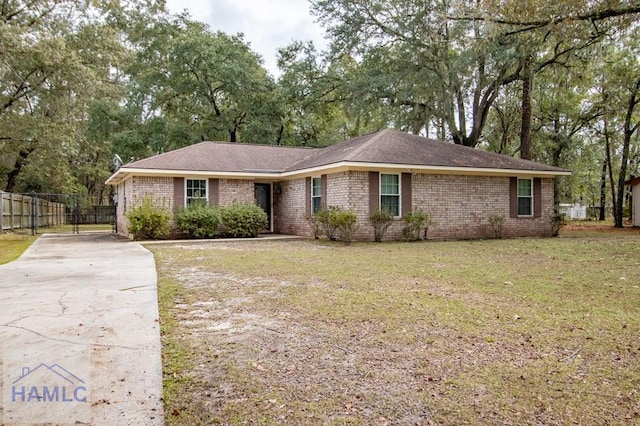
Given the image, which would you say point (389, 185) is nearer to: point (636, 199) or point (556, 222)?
point (556, 222)

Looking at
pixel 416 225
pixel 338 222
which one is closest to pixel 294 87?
pixel 416 225

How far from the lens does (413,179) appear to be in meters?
15.6

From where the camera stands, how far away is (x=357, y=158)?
566 inches

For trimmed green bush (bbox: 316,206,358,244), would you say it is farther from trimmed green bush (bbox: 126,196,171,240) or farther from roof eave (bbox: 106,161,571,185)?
trimmed green bush (bbox: 126,196,171,240)

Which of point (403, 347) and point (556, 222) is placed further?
point (556, 222)

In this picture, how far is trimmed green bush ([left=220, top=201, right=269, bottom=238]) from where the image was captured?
16406mm

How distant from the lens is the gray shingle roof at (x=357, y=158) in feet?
50.2

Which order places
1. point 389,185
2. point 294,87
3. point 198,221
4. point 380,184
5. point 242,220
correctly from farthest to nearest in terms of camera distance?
point 294,87 < point 242,220 < point 198,221 < point 389,185 < point 380,184

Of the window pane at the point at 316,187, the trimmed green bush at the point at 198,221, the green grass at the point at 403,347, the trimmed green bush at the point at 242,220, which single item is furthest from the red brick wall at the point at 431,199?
the green grass at the point at 403,347

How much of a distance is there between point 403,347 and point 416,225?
453 inches

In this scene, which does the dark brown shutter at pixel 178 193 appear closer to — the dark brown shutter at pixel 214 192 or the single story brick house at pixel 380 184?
the single story brick house at pixel 380 184

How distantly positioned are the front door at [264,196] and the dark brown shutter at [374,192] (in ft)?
19.5

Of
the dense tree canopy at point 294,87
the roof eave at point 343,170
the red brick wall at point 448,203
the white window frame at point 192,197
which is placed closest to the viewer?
the roof eave at point 343,170

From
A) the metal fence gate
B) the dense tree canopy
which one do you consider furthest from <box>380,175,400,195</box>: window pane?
the metal fence gate
